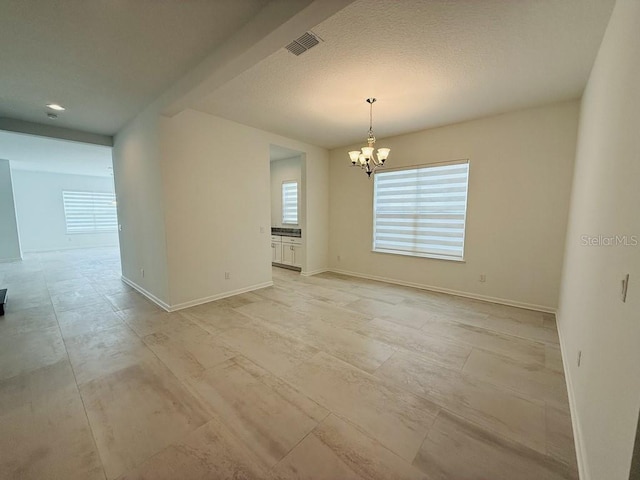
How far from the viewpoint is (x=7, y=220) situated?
275 inches

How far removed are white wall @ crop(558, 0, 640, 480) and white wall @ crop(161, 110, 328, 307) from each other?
4125 millimetres

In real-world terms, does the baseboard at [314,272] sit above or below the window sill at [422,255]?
below

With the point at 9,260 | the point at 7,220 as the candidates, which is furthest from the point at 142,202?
the point at 9,260

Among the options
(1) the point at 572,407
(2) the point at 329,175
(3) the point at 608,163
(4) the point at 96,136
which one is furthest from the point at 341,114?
(4) the point at 96,136

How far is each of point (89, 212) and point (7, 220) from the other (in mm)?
2686

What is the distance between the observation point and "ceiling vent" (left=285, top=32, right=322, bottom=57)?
2.02 metres

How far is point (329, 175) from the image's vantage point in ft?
19.3

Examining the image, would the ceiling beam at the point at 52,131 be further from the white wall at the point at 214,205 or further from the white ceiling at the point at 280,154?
the white ceiling at the point at 280,154

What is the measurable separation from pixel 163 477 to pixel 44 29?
3.25 meters

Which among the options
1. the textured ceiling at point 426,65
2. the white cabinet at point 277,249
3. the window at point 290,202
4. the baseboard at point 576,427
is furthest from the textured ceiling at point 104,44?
the white cabinet at point 277,249

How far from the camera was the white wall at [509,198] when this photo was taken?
10.9 ft

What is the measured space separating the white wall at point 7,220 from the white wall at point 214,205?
24.2ft

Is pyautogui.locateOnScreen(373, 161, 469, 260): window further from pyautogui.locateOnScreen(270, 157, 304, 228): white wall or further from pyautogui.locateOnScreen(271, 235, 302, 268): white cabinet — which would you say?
pyautogui.locateOnScreen(270, 157, 304, 228): white wall

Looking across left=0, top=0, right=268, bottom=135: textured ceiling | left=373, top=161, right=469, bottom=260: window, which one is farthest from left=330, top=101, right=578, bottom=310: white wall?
left=0, top=0, right=268, bottom=135: textured ceiling
